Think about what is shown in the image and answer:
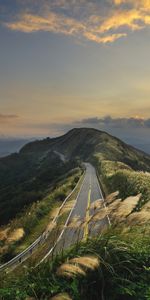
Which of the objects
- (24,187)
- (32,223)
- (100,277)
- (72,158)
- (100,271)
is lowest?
(72,158)

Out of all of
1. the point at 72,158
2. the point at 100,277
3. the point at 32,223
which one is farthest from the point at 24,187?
the point at 72,158

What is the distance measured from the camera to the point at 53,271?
21.6ft

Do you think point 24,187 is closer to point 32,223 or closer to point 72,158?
point 32,223

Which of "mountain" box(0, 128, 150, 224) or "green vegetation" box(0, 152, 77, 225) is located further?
"mountain" box(0, 128, 150, 224)

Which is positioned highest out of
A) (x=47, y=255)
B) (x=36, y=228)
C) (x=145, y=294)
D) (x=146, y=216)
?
(x=146, y=216)

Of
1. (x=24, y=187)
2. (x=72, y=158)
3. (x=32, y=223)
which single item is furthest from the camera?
(x=72, y=158)

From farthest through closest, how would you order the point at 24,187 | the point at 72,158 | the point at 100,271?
1. the point at 72,158
2. the point at 24,187
3. the point at 100,271

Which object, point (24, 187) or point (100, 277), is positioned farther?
point (24, 187)

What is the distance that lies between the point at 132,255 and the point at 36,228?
1686 cm

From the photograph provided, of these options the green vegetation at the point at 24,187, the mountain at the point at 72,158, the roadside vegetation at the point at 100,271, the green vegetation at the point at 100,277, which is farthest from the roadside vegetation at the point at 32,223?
the mountain at the point at 72,158

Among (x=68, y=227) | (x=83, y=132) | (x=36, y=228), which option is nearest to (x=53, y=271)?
(x=68, y=227)

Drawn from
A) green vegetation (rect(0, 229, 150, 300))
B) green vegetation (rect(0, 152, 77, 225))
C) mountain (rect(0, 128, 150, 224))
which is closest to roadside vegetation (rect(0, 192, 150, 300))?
green vegetation (rect(0, 229, 150, 300))

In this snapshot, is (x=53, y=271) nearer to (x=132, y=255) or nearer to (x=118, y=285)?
(x=118, y=285)

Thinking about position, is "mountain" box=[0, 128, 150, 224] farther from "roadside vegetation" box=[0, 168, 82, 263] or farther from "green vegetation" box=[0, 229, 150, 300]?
"green vegetation" box=[0, 229, 150, 300]
